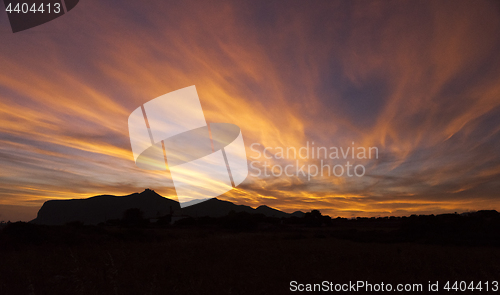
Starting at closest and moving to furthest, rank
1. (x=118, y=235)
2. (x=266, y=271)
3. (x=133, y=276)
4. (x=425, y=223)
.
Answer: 1. (x=133, y=276)
2. (x=266, y=271)
3. (x=118, y=235)
4. (x=425, y=223)

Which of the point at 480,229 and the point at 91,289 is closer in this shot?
the point at 91,289

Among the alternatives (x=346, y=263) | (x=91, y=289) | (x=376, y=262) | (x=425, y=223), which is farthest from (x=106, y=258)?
(x=425, y=223)

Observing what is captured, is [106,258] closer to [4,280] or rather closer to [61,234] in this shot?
[4,280]

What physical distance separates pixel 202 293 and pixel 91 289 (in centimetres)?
298

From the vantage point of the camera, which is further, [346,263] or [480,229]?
[480,229]

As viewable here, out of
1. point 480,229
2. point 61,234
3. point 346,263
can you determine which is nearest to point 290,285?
Answer: point 346,263

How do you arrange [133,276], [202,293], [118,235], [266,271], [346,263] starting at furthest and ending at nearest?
[118,235] < [346,263] < [266,271] < [133,276] < [202,293]

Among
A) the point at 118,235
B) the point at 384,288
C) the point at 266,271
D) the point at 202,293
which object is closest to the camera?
the point at 202,293

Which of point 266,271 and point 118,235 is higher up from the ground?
point 266,271

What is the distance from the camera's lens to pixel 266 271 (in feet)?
30.6

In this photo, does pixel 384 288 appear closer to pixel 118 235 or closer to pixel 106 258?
pixel 106 258

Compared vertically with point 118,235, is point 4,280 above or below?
above

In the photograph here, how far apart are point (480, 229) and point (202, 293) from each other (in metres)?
36.3

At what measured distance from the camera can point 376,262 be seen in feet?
36.5
